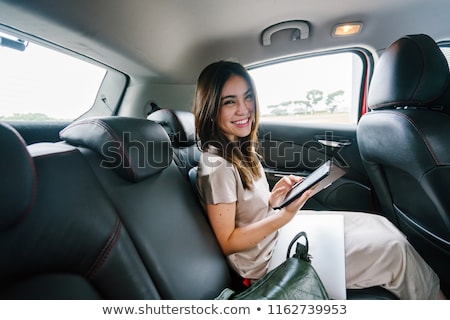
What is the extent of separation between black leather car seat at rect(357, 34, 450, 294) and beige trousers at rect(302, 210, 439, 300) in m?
0.14

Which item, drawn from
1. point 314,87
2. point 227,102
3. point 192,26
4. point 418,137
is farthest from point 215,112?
point 314,87

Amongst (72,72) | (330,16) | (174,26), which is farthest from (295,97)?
(72,72)

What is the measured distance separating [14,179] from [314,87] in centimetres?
124

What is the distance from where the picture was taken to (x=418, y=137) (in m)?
0.68

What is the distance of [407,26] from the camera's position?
103 centimetres

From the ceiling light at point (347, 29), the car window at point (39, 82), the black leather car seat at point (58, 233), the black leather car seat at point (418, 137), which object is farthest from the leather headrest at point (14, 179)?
the ceiling light at point (347, 29)

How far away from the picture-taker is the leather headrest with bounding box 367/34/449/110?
0.72 meters

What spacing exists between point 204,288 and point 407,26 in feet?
4.49

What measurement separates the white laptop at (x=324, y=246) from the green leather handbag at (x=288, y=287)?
0.10m

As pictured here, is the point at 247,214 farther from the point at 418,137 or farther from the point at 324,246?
the point at 418,137

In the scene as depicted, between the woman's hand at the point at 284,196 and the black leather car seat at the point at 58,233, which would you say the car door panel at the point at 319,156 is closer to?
the woman's hand at the point at 284,196

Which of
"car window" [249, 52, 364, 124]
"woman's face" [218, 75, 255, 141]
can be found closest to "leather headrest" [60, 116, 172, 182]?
"woman's face" [218, 75, 255, 141]

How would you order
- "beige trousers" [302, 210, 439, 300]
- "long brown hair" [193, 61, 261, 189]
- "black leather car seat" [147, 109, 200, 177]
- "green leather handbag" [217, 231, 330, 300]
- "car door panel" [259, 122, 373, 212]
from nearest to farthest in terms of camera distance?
"green leather handbag" [217, 231, 330, 300], "beige trousers" [302, 210, 439, 300], "long brown hair" [193, 61, 261, 189], "black leather car seat" [147, 109, 200, 177], "car door panel" [259, 122, 373, 212]

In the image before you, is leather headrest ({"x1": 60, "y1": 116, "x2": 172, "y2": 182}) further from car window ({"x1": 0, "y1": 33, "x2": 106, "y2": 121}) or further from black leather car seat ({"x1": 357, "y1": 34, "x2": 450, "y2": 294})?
black leather car seat ({"x1": 357, "y1": 34, "x2": 450, "y2": 294})
